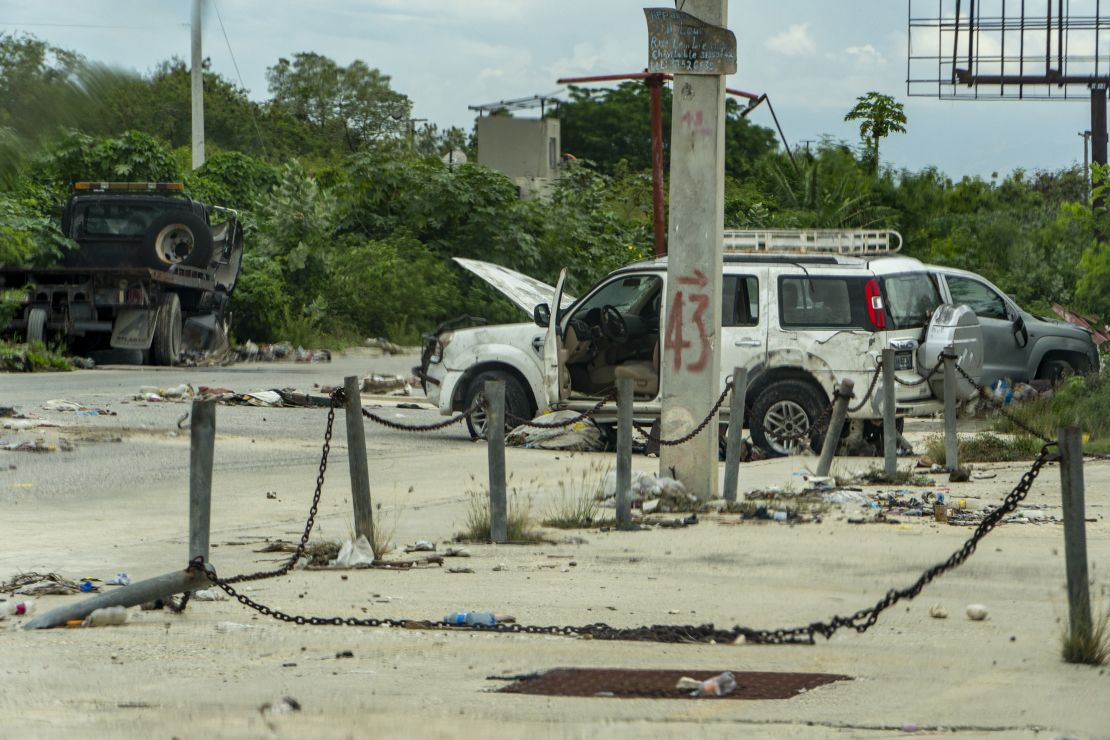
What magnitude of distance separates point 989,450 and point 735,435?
438cm

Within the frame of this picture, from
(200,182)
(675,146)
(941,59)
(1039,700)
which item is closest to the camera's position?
(1039,700)

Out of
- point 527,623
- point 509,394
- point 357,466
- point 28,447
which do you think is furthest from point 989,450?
point 527,623

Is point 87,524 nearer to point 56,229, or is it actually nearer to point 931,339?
point 931,339

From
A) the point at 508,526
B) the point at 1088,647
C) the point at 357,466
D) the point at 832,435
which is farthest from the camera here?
the point at 832,435

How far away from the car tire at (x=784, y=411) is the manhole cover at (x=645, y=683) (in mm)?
9364

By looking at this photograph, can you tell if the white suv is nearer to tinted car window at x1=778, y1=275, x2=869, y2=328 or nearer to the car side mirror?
tinted car window at x1=778, y1=275, x2=869, y2=328

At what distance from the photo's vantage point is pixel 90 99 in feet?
6.51

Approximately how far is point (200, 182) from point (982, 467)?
96.2ft

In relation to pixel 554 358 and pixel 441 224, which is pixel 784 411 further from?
pixel 441 224

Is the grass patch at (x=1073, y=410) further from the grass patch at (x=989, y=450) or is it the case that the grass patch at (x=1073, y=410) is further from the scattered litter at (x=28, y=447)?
the scattered litter at (x=28, y=447)

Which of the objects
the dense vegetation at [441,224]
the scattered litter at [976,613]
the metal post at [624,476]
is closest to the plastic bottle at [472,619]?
the scattered litter at [976,613]

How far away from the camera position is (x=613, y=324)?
52.7 feet

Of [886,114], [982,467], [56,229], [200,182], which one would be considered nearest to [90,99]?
[982,467]

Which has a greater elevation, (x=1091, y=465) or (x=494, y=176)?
(x=494, y=176)
